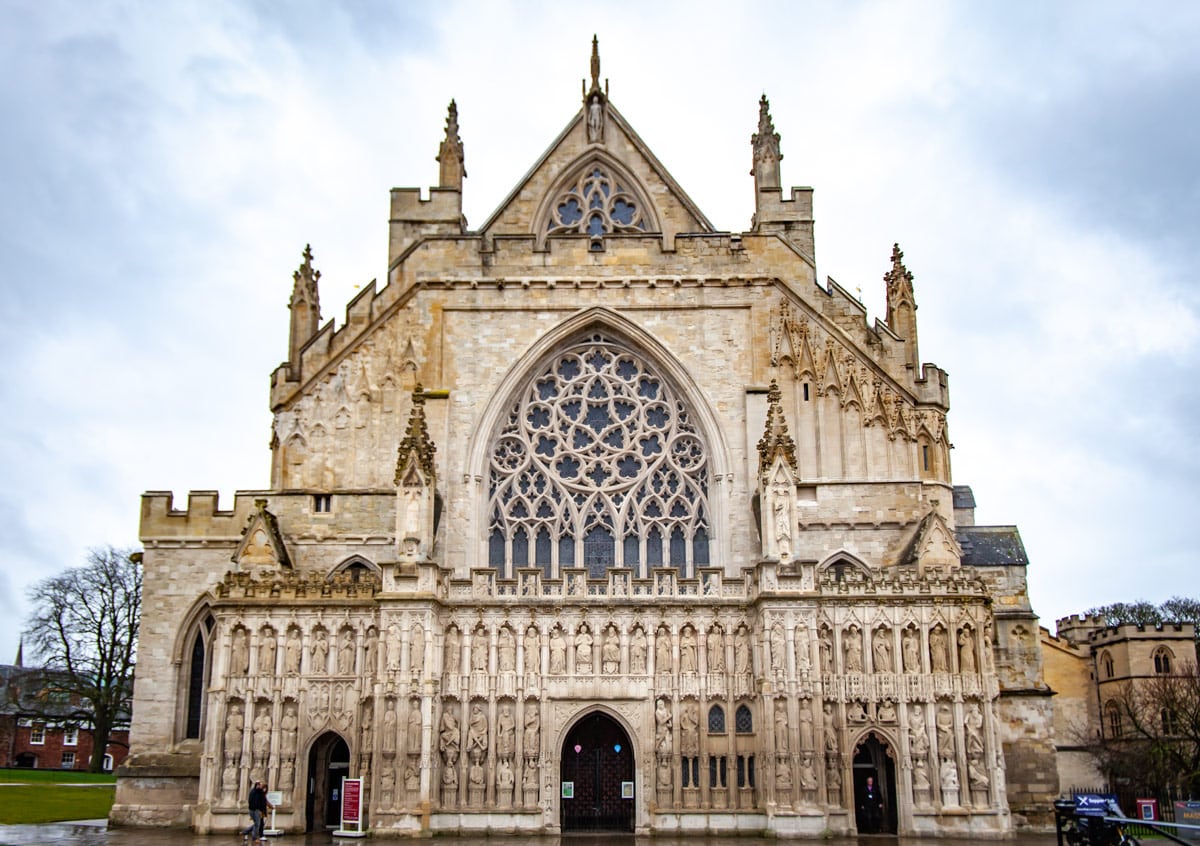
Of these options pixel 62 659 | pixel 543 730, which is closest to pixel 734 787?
pixel 543 730

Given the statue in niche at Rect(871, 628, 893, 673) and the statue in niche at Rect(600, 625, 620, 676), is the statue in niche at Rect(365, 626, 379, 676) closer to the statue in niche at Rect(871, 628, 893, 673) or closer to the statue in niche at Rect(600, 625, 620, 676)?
the statue in niche at Rect(600, 625, 620, 676)

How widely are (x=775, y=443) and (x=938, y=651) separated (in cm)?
548

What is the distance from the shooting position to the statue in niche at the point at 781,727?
23.4 meters

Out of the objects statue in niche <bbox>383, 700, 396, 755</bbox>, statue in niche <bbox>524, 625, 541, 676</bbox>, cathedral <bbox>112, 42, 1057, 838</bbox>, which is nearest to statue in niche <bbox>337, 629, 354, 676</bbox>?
cathedral <bbox>112, 42, 1057, 838</bbox>

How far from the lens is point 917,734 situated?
23.9 m

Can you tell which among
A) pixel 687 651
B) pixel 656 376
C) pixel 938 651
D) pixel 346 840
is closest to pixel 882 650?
pixel 938 651

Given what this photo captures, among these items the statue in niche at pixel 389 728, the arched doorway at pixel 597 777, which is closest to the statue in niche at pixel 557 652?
the arched doorway at pixel 597 777

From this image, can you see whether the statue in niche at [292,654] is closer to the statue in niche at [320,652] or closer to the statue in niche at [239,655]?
Answer: the statue in niche at [320,652]

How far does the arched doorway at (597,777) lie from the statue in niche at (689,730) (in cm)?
114

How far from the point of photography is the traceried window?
91.2ft

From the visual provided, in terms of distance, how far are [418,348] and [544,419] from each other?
3.56 m

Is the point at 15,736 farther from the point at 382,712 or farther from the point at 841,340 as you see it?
the point at 841,340

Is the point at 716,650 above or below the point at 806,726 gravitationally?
above

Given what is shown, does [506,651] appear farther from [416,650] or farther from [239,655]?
[239,655]
